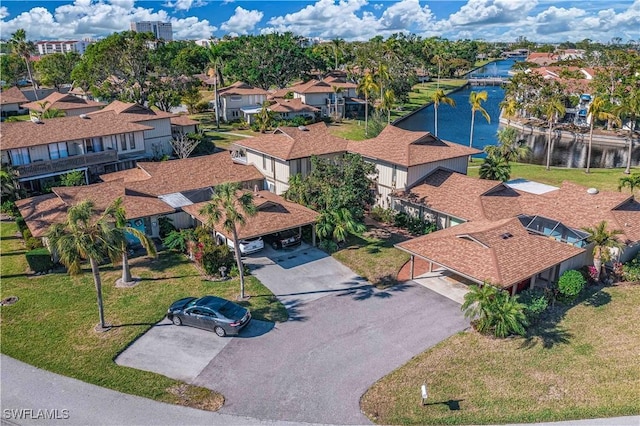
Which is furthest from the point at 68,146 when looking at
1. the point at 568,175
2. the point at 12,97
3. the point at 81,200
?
the point at 12,97

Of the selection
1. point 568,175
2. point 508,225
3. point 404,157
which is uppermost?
point 404,157

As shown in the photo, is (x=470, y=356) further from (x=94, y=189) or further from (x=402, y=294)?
(x=94, y=189)

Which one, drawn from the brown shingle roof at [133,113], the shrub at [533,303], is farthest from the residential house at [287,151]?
the shrub at [533,303]

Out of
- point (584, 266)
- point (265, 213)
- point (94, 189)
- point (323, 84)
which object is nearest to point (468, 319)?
point (584, 266)

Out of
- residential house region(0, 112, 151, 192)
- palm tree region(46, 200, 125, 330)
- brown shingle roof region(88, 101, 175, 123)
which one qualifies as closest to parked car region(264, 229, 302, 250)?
palm tree region(46, 200, 125, 330)

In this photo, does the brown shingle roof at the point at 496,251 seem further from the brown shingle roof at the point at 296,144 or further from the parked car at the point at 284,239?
the brown shingle roof at the point at 296,144

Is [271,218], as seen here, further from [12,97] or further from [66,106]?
[12,97]
